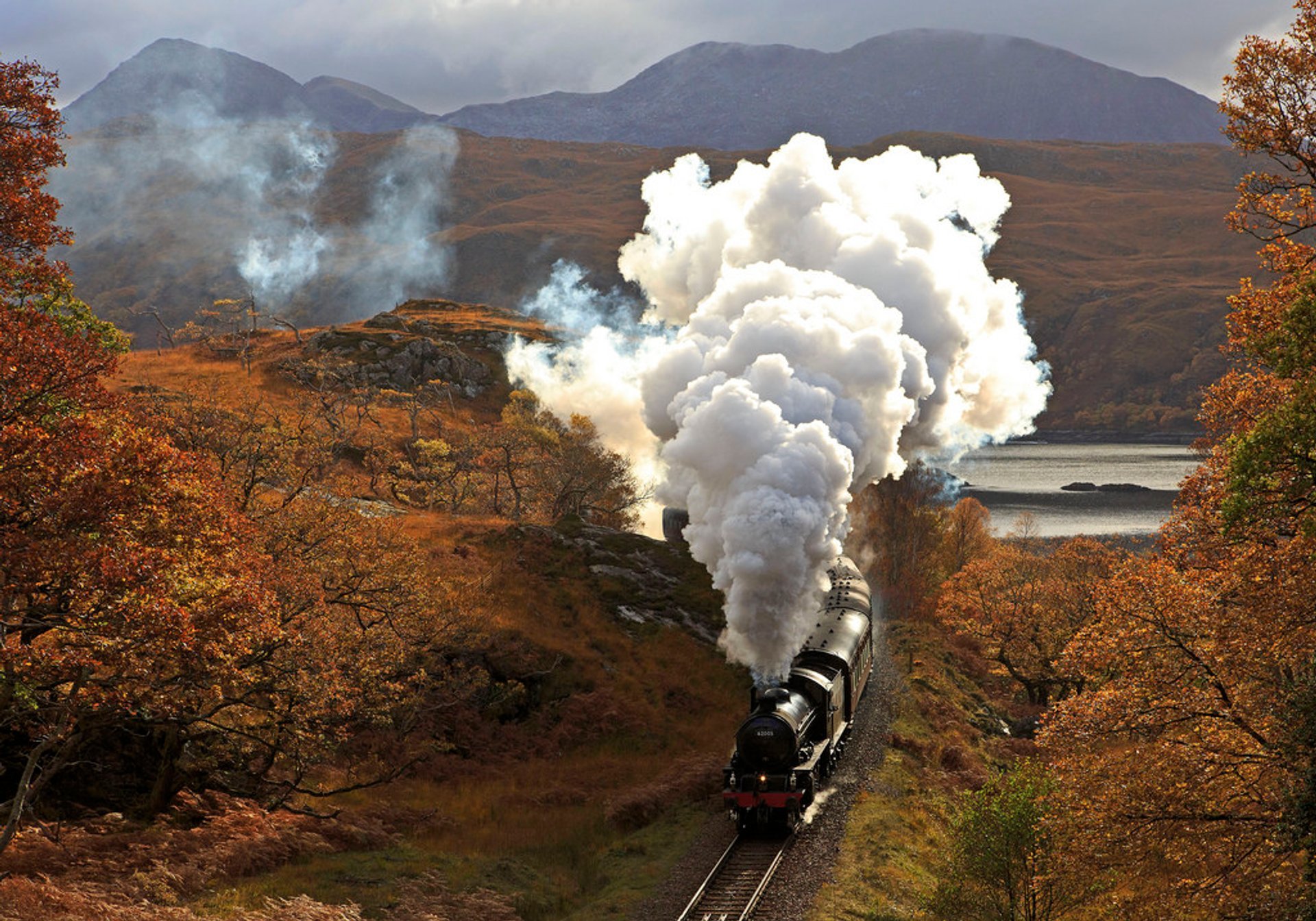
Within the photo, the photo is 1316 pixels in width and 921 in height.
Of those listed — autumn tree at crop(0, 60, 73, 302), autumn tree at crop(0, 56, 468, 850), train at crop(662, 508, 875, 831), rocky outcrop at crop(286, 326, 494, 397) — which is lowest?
train at crop(662, 508, 875, 831)

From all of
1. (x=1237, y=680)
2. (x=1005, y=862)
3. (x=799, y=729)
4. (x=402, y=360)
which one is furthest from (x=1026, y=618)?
(x=402, y=360)

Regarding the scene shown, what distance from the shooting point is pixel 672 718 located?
3419 cm

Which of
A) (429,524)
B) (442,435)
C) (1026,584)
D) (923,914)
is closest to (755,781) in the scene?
(923,914)

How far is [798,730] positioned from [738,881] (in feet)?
12.6

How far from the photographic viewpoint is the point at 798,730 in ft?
74.7

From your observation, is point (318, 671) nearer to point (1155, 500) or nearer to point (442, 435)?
point (442, 435)

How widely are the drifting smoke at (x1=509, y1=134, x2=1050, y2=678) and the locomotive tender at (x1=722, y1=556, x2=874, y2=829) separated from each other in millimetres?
1325

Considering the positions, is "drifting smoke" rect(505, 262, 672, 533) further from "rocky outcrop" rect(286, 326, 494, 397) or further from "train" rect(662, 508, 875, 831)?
"train" rect(662, 508, 875, 831)

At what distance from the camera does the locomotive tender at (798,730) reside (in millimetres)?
22172

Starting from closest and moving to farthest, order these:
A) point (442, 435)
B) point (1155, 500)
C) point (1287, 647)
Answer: point (1287, 647) < point (442, 435) < point (1155, 500)

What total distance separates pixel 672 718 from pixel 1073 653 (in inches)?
736

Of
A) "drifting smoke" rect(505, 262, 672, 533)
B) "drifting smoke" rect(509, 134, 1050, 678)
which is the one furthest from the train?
"drifting smoke" rect(505, 262, 672, 533)

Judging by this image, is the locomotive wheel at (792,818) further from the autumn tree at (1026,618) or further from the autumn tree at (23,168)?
the autumn tree at (1026,618)

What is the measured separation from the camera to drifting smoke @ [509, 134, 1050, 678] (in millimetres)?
24000
